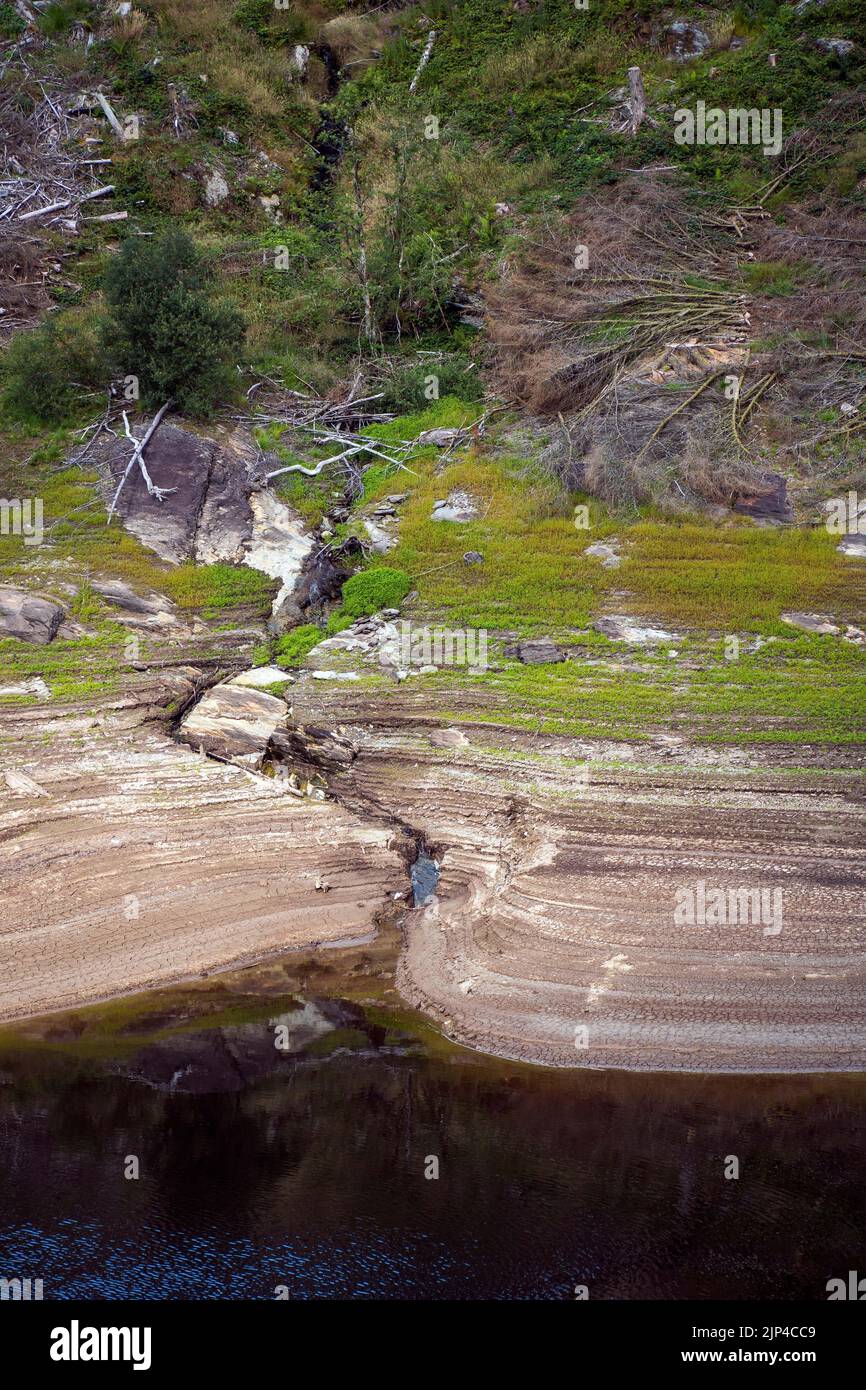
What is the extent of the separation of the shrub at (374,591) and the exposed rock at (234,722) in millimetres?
2434

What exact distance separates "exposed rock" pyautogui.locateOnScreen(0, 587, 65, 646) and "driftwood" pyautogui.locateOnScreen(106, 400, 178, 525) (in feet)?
7.62

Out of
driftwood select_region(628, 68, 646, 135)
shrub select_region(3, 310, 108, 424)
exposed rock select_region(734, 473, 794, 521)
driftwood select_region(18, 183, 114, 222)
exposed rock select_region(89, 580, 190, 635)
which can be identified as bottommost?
exposed rock select_region(89, 580, 190, 635)

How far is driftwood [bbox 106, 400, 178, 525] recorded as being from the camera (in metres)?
18.7

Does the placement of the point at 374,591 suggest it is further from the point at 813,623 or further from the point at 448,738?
the point at 813,623

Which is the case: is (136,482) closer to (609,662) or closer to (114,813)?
(114,813)

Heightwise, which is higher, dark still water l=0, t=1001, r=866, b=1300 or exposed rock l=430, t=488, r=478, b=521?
exposed rock l=430, t=488, r=478, b=521

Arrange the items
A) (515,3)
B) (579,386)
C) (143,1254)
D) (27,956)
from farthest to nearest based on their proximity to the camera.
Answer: (515,3) < (579,386) < (27,956) < (143,1254)

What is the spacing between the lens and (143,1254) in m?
9.37

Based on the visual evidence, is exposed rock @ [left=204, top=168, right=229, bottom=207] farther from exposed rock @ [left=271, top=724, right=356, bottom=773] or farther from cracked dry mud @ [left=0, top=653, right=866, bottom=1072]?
exposed rock @ [left=271, top=724, right=356, bottom=773]

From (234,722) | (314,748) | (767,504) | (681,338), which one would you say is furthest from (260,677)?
(681,338)

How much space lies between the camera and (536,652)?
16156 mm

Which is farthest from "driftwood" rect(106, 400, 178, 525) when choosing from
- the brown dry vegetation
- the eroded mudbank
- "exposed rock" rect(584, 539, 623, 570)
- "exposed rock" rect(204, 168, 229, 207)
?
"exposed rock" rect(204, 168, 229, 207)

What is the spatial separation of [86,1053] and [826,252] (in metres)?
19.8

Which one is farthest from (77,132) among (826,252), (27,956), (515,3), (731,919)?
(731,919)
